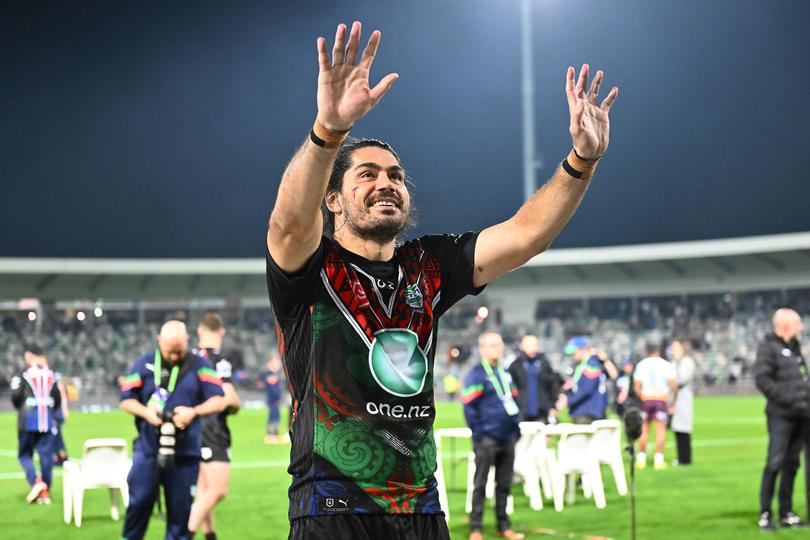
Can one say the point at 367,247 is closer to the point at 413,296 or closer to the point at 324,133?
the point at 413,296

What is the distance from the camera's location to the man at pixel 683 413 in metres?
19.5

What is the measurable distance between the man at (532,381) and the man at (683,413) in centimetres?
339

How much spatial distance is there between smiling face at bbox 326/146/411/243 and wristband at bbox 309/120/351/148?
0.42m

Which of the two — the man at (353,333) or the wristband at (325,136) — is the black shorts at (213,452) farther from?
the wristband at (325,136)


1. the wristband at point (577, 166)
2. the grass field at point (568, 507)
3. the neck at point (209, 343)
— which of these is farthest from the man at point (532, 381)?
the wristband at point (577, 166)

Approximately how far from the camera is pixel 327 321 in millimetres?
3342

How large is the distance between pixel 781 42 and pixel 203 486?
62.0m

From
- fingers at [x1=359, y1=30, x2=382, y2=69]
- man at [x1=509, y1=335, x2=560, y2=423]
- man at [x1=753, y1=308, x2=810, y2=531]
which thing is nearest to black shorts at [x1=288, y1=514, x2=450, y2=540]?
fingers at [x1=359, y1=30, x2=382, y2=69]

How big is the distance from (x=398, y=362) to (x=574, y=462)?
11.5 m

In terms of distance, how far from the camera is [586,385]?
56.9ft

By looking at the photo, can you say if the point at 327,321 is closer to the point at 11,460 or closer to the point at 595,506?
the point at 595,506

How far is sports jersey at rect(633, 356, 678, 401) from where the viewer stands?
63.2 ft

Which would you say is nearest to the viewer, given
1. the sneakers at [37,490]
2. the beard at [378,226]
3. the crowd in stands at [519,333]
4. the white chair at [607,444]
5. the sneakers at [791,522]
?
the beard at [378,226]

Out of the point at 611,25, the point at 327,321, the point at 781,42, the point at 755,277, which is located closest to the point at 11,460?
the point at 327,321
